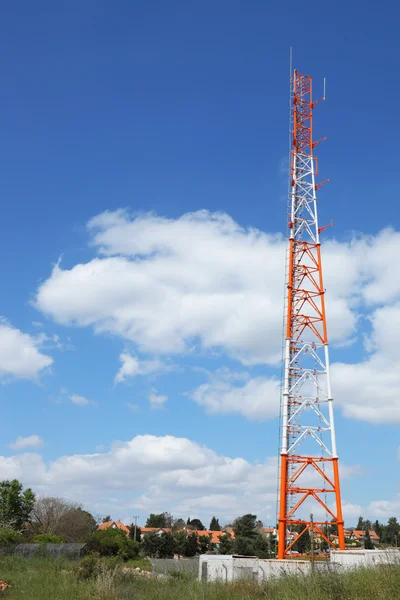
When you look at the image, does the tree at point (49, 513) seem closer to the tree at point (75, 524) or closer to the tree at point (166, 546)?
the tree at point (75, 524)

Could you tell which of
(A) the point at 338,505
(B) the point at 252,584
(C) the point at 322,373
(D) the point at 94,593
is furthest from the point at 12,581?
(C) the point at 322,373

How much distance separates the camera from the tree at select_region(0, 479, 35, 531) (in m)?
55.6

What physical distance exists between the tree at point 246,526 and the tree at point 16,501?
84.6 feet

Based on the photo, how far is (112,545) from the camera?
49625 millimetres

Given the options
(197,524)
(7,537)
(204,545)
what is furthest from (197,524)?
(7,537)

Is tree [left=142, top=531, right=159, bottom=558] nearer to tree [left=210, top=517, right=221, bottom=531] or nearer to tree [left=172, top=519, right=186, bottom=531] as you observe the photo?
tree [left=172, top=519, right=186, bottom=531]

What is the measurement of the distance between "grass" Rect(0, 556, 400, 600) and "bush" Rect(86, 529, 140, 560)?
28122 millimetres

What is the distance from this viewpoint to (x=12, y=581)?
19.3 meters

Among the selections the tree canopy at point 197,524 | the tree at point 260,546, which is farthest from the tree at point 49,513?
the tree canopy at point 197,524

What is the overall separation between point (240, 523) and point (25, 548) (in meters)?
42.1

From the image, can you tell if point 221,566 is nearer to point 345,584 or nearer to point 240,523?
point 345,584

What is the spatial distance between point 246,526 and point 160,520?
2816 cm

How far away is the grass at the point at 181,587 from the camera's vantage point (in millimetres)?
11539

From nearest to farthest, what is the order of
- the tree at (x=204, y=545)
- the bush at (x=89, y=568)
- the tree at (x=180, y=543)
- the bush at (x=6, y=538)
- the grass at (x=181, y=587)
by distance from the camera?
the grass at (x=181, y=587)
the bush at (x=89, y=568)
the bush at (x=6, y=538)
the tree at (x=180, y=543)
the tree at (x=204, y=545)
